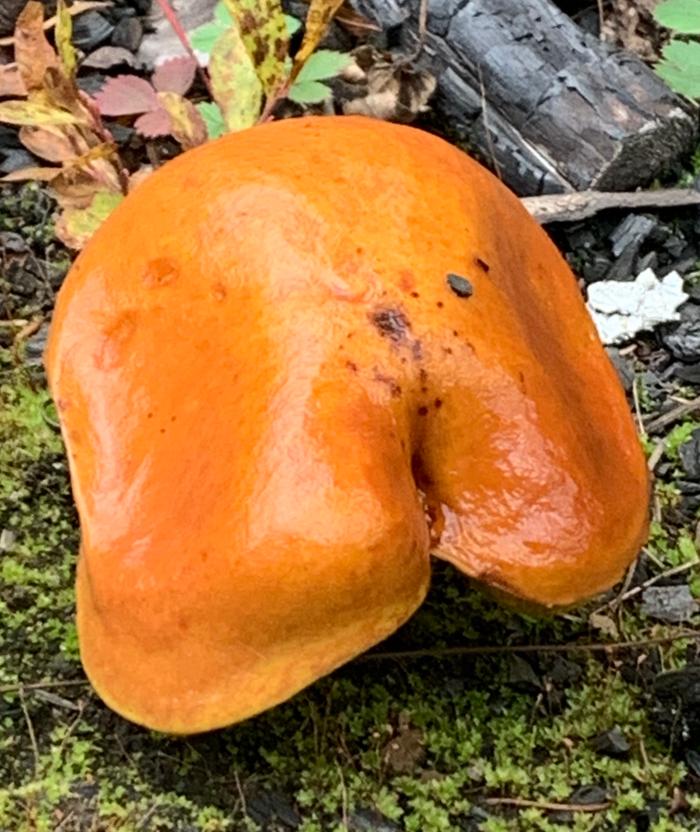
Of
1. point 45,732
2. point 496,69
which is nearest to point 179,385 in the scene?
point 45,732

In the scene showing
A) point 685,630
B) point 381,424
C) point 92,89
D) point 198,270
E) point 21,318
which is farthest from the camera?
point 92,89

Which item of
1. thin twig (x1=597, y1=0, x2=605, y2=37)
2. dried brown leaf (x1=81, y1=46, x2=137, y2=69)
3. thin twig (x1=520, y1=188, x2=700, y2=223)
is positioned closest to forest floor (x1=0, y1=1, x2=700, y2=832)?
thin twig (x1=520, y1=188, x2=700, y2=223)

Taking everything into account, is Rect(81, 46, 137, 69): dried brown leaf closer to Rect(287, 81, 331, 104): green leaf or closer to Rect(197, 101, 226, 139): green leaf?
Rect(197, 101, 226, 139): green leaf

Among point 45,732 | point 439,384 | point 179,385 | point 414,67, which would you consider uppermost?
point 439,384

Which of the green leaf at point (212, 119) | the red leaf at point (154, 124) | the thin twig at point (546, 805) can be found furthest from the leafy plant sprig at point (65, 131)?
the thin twig at point (546, 805)

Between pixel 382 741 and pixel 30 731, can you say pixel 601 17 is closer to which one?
pixel 382 741

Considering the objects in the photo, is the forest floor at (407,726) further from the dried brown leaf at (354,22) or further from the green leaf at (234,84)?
the dried brown leaf at (354,22)

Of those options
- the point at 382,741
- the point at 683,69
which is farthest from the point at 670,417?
the point at 382,741

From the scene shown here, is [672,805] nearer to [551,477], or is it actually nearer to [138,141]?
[551,477]
